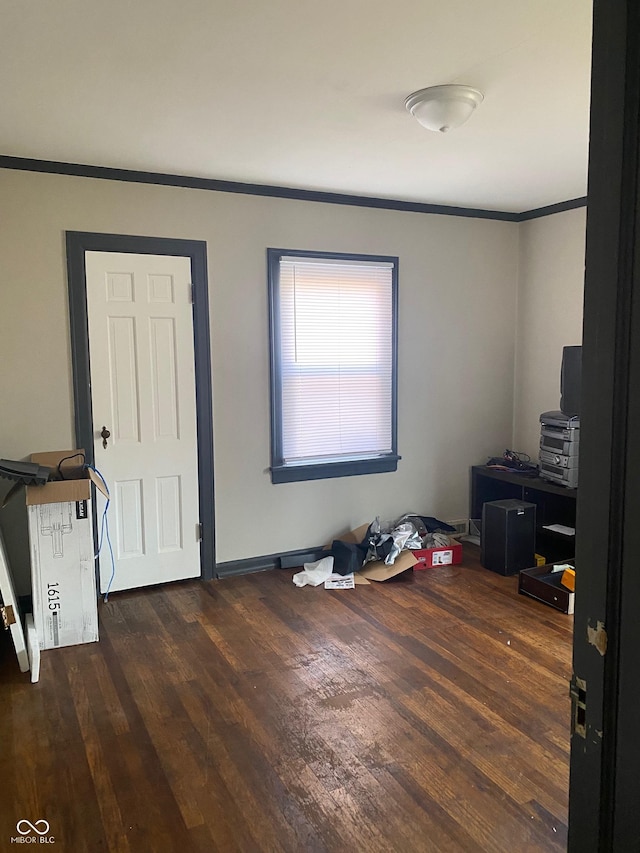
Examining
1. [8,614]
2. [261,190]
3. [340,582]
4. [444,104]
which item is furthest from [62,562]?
[444,104]

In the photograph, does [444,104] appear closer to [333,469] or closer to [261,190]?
[261,190]

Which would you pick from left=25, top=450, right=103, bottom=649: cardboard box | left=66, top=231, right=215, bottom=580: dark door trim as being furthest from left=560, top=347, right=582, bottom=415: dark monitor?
left=25, top=450, right=103, bottom=649: cardboard box

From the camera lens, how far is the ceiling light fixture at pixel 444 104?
265 centimetres

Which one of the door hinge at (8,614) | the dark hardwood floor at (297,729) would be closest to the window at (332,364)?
the dark hardwood floor at (297,729)

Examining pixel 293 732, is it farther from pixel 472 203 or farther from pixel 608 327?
pixel 472 203

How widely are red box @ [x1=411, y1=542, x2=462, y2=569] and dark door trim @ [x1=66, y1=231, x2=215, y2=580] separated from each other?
4.71 ft

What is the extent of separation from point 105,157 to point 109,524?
211 centimetres

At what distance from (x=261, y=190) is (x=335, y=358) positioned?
1.21 m

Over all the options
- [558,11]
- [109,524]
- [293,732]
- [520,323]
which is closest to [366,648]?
[293,732]

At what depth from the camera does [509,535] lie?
4.39 metres

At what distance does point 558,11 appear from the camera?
Result: 204cm

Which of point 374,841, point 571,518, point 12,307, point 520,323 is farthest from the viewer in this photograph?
point 520,323

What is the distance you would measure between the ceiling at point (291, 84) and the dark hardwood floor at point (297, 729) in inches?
100.0

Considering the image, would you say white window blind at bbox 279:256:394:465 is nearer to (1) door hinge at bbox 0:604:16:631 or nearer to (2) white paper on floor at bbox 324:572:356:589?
(2) white paper on floor at bbox 324:572:356:589
